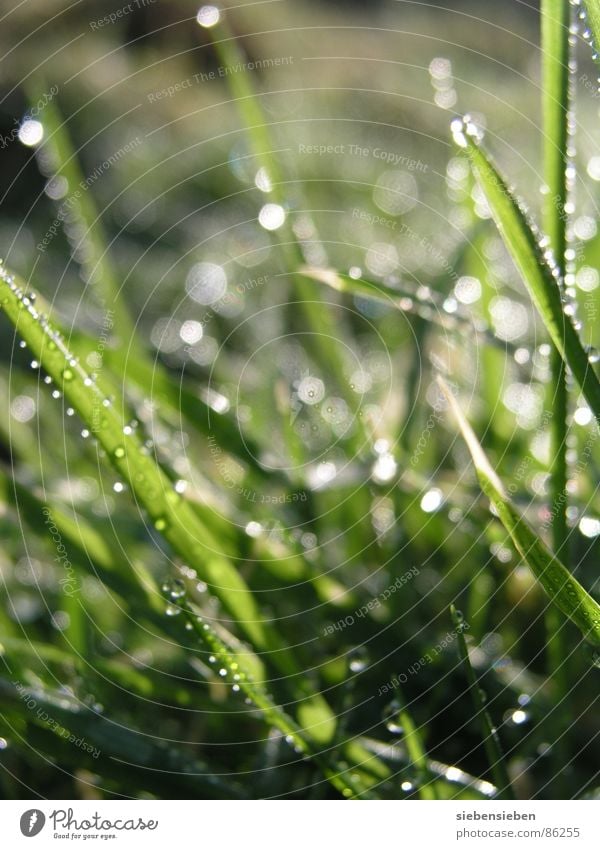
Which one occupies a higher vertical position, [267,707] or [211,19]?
[211,19]

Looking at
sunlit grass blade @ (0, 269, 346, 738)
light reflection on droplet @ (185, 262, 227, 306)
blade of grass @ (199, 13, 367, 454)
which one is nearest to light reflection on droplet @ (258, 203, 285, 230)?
blade of grass @ (199, 13, 367, 454)

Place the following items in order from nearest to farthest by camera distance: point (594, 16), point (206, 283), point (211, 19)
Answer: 1. point (594, 16)
2. point (211, 19)
3. point (206, 283)

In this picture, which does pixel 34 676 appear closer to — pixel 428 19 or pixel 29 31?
pixel 29 31

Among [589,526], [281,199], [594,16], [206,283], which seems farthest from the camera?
[206,283]

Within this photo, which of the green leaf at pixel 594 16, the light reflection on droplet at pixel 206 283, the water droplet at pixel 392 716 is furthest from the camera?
the light reflection on droplet at pixel 206 283

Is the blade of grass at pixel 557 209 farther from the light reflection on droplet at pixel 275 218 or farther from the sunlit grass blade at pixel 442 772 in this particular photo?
the light reflection on droplet at pixel 275 218
